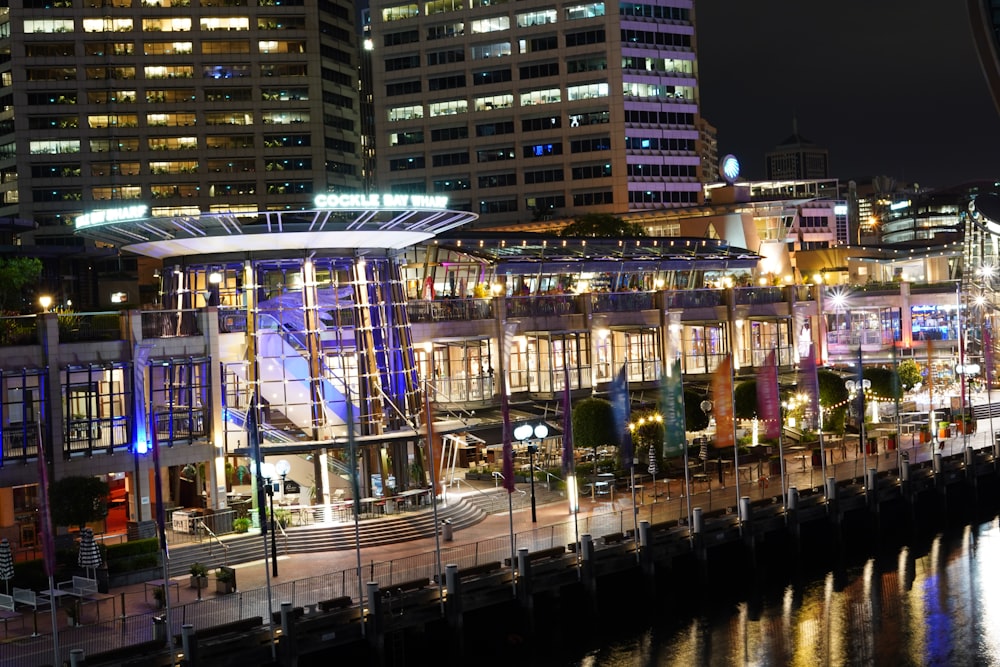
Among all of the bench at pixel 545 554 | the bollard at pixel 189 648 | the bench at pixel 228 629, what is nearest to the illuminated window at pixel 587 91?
the bench at pixel 545 554

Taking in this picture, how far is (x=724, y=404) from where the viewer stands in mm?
67812

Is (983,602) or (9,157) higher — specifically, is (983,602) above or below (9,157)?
below

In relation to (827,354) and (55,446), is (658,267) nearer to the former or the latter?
(827,354)

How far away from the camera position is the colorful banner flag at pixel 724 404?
220ft

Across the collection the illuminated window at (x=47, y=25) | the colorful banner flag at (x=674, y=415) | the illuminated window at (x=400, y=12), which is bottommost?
the colorful banner flag at (x=674, y=415)

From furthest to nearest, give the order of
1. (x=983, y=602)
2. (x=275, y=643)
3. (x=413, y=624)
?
(x=983, y=602)
(x=413, y=624)
(x=275, y=643)

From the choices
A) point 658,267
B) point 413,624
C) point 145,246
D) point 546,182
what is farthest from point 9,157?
point 413,624

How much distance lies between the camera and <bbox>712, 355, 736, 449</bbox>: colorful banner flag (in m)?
66.9

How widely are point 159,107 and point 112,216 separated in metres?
113

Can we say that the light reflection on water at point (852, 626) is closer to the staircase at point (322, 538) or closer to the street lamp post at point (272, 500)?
the staircase at point (322, 538)

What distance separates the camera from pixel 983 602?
5744cm

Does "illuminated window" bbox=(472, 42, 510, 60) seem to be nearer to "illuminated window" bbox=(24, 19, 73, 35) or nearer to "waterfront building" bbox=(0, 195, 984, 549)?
"illuminated window" bbox=(24, 19, 73, 35)

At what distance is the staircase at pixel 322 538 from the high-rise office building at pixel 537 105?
10744cm

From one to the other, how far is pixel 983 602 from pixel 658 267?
55173 millimetres
